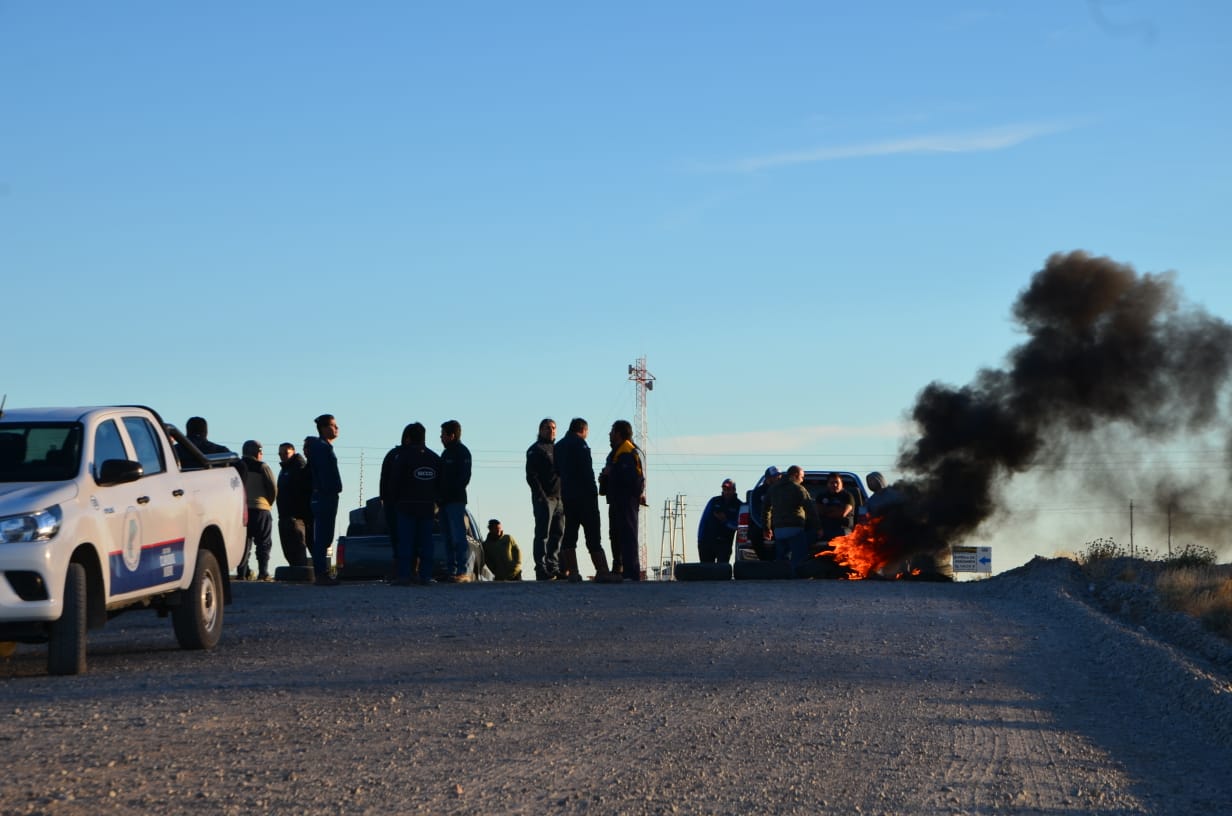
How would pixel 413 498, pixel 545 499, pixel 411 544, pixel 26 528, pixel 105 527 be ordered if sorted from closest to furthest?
1. pixel 26 528
2. pixel 105 527
3. pixel 413 498
4. pixel 411 544
5. pixel 545 499

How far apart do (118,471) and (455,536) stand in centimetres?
925

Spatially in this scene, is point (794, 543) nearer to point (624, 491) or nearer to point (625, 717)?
point (624, 491)

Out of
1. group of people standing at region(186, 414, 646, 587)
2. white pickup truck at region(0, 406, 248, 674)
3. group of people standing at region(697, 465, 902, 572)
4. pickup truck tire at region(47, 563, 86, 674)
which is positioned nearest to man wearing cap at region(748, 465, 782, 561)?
group of people standing at region(697, 465, 902, 572)

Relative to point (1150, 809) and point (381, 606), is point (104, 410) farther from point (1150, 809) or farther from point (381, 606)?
point (1150, 809)

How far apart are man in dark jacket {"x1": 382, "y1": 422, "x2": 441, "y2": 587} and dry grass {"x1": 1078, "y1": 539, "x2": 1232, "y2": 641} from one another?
8.37m

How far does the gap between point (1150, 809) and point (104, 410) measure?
8.01 metres

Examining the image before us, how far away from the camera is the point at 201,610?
1255 cm

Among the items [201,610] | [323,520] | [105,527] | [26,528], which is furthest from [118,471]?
[323,520]

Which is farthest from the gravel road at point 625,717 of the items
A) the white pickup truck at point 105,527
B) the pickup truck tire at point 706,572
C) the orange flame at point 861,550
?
the orange flame at point 861,550

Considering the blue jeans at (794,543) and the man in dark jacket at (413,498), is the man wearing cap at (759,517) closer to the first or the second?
the blue jeans at (794,543)

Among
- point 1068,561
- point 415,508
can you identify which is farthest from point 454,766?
point 1068,561

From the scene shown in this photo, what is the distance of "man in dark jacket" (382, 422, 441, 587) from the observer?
19.2m

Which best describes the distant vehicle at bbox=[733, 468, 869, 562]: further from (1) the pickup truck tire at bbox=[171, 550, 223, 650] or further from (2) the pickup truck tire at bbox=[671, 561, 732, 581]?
(1) the pickup truck tire at bbox=[171, 550, 223, 650]

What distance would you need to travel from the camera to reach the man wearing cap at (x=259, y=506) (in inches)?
808
